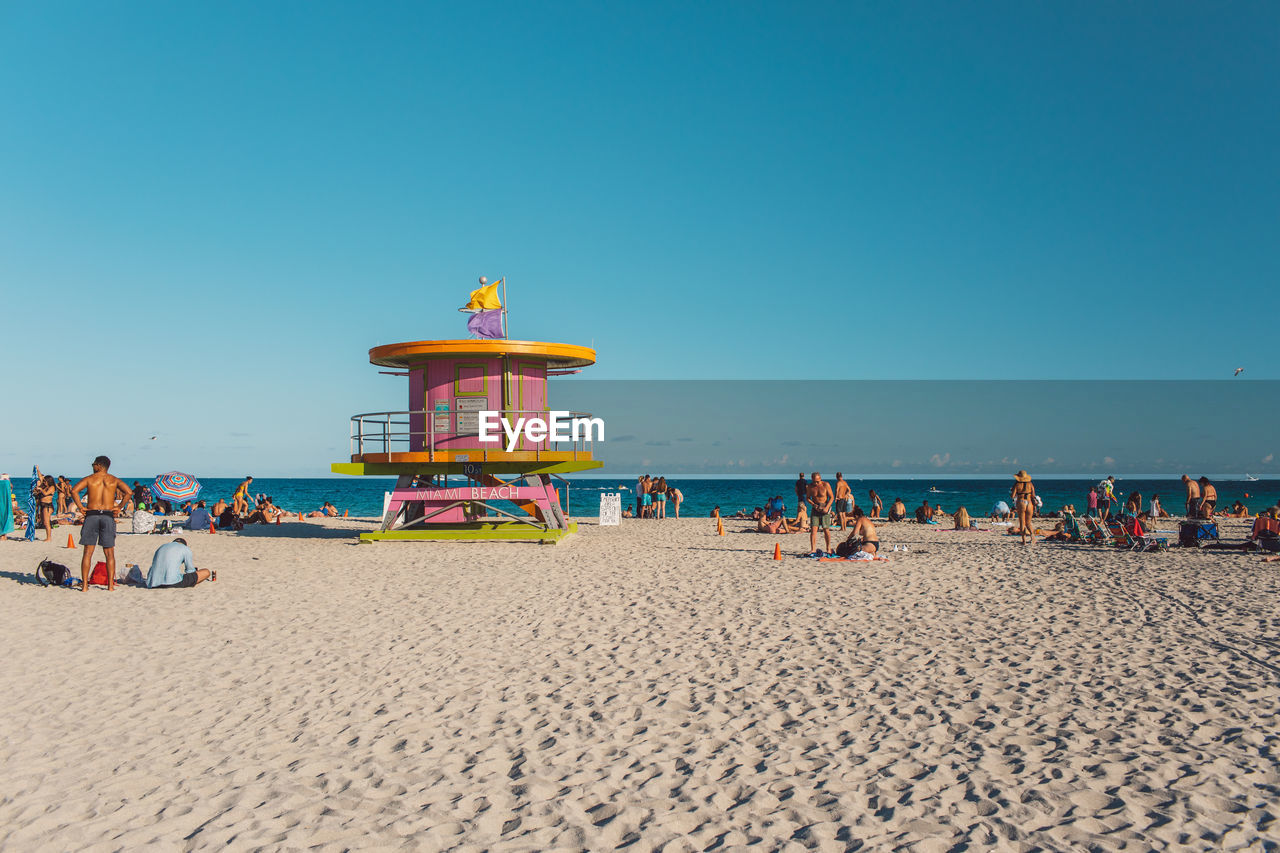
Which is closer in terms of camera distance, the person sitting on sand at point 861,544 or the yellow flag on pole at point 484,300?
the person sitting on sand at point 861,544

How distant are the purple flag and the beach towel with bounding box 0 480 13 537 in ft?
38.7

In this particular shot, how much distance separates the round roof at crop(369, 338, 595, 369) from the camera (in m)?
18.2

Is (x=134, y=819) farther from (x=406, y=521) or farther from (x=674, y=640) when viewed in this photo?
(x=406, y=521)

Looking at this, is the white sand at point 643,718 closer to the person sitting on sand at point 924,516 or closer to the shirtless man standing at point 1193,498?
the person sitting on sand at point 924,516

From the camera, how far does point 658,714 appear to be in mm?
6262

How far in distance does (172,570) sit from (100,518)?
1.33m

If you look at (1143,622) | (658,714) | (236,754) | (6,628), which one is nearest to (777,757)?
(658,714)

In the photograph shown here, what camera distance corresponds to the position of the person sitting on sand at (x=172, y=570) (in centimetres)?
1229

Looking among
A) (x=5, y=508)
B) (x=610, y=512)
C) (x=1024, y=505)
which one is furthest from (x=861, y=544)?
(x=5, y=508)

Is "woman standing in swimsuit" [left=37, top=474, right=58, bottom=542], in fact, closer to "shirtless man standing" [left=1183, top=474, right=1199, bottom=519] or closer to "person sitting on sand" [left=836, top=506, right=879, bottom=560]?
"person sitting on sand" [left=836, top=506, right=879, bottom=560]

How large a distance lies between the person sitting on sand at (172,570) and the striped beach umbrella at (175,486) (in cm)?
1264

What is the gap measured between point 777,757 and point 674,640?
11.0 ft

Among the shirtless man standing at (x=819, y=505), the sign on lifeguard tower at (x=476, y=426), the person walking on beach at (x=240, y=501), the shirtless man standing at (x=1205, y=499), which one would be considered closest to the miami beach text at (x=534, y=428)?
the sign on lifeguard tower at (x=476, y=426)

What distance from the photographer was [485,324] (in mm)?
19484
